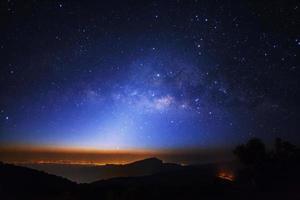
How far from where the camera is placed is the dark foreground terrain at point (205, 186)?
39844 mm

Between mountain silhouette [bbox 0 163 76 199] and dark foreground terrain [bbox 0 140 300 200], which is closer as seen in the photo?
dark foreground terrain [bbox 0 140 300 200]

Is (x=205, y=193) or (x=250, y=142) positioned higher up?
(x=250, y=142)

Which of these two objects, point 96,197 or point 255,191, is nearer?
point 96,197

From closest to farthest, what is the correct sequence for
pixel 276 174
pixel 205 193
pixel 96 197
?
pixel 96 197, pixel 205 193, pixel 276 174

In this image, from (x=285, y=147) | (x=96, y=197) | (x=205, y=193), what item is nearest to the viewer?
(x=96, y=197)

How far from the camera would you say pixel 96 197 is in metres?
39.1

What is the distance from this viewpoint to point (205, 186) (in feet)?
150

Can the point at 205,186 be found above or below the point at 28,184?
below

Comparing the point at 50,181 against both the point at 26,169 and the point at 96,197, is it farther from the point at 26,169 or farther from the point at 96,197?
the point at 96,197

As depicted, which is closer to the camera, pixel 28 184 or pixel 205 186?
pixel 205 186

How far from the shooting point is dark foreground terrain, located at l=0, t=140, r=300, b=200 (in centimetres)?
3984

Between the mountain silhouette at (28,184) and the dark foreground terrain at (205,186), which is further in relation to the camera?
the mountain silhouette at (28,184)

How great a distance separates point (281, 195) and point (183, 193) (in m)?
9.99

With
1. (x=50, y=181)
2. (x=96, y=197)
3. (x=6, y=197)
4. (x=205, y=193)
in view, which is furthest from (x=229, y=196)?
(x=50, y=181)
